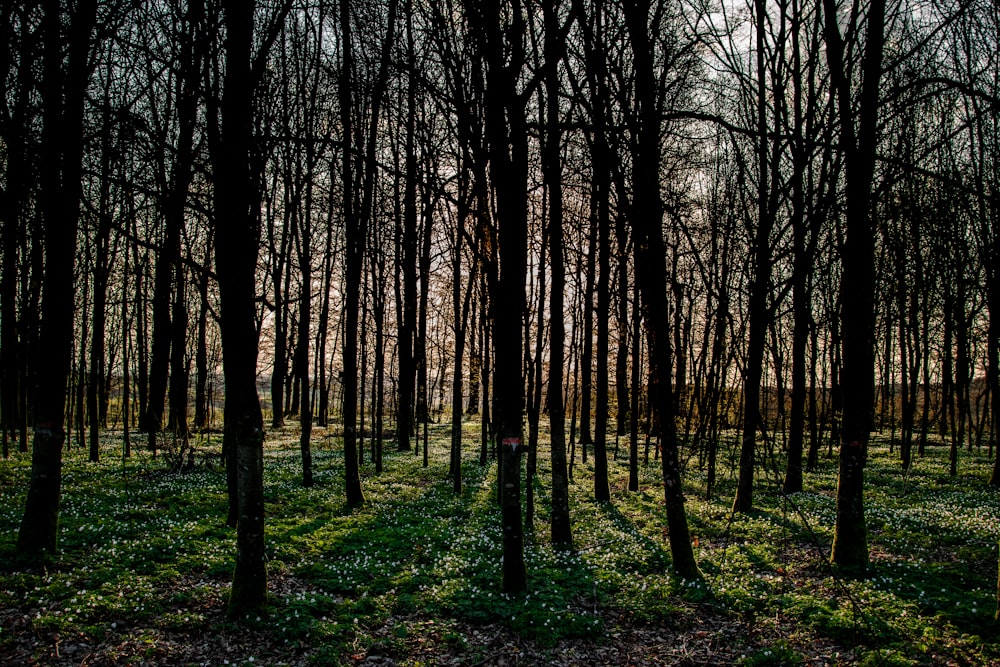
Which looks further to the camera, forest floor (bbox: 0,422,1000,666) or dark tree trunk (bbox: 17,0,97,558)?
dark tree trunk (bbox: 17,0,97,558)

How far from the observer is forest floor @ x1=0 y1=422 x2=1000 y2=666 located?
23.2ft

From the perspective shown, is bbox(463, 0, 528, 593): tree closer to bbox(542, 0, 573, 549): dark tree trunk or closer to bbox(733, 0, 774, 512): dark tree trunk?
bbox(542, 0, 573, 549): dark tree trunk

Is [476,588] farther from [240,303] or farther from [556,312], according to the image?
[240,303]

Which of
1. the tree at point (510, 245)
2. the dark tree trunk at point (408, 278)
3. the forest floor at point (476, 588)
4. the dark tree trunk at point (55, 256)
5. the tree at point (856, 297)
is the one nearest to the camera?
the forest floor at point (476, 588)

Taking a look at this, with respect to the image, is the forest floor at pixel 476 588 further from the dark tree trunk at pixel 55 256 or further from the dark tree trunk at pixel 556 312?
the dark tree trunk at pixel 556 312

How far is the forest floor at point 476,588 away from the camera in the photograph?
23.2 feet

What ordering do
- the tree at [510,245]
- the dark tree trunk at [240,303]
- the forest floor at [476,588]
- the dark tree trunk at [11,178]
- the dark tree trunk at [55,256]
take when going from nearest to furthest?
the forest floor at [476,588] < the dark tree trunk at [240,303] < the tree at [510,245] < the dark tree trunk at [55,256] < the dark tree trunk at [11,178]

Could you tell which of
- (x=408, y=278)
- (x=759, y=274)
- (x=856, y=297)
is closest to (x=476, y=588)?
(x=856, y=297)

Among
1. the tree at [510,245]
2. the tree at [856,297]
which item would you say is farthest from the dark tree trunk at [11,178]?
the tree at [856,297]

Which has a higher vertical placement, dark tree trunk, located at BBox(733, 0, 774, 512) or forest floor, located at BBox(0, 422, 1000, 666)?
dark tree trunk, located at BBox(733, 0, 774, 512)

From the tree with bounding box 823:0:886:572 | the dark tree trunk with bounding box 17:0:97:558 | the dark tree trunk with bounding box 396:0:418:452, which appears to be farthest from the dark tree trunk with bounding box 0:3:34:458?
the tree with bounding box 823:0:886:572

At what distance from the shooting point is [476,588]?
9.30 meters

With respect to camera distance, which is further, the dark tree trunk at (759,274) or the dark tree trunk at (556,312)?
the dark tree trunk at (759,274)

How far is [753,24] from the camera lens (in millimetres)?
14188
